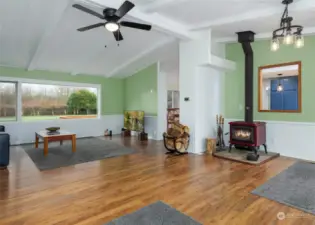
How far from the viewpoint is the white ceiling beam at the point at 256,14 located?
3430 millimetres

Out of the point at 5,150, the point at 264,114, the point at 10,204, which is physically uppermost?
the point at 264,114

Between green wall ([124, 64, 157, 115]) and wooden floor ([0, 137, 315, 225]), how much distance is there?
11.6 feet

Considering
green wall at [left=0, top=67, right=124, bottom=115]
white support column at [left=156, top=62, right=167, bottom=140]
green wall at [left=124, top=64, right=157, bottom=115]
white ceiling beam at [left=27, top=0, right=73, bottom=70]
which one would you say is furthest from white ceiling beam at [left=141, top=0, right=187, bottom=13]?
green wall at [left=0, top=67, right=124, bottom=115]

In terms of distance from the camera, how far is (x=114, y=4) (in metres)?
3.42

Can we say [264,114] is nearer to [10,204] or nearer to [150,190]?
[150,190]

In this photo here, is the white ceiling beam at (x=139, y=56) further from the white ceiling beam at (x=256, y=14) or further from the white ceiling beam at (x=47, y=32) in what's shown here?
the white ceiling beam at (x=47, y=32)

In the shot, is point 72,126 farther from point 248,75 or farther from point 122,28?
point 248,75

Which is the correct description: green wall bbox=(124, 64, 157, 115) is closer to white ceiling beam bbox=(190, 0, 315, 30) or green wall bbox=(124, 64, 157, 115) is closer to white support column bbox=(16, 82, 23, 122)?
white ceiling beam bbox=(190, 0, 315, 30)

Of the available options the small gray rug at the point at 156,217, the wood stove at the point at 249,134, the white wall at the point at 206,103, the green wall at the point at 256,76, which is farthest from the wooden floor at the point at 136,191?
the green wall at the point at 256,76

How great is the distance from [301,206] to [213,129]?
133 inches

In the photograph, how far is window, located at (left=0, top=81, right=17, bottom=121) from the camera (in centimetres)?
650

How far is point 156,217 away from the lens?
226cm

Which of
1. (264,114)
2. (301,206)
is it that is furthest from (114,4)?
(264,114)

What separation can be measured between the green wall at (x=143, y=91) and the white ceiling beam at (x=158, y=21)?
2773 millimetres
